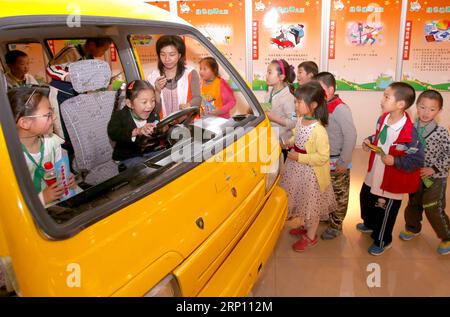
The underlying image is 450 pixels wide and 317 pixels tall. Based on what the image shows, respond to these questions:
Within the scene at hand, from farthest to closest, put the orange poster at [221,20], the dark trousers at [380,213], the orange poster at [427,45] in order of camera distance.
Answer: the orange poster at [221,20]
the orange poster at [427,45]
the dark trousers at [380,213]

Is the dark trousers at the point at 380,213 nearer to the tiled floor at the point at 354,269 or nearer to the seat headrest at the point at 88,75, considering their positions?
the tiled floor at the point at 354,269

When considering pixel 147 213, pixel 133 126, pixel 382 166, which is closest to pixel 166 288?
pixel 147 213

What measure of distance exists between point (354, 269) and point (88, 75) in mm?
2210

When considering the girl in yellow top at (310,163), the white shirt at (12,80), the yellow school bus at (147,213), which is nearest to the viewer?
the yellow school bus at (147,213)

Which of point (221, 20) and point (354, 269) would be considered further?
point (221, 20)

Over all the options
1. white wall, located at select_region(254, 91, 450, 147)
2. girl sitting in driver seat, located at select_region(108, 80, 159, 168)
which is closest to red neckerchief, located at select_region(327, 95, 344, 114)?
girl sitting in driver seat, located at select_region(108, 80, 159, 168)

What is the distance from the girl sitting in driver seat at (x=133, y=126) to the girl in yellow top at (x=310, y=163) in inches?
42.1

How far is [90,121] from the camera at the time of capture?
2.03 metres

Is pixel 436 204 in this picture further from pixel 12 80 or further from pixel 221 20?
pixel 221 20

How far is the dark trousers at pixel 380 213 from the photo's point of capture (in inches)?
104

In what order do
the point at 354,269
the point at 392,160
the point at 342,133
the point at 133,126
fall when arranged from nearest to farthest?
the point at 133,126
the point at 392,160
the point at 354,269
the point at 342,133

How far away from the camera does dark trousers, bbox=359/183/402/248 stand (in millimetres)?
2643

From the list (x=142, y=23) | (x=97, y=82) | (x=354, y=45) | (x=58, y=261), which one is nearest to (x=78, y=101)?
(x=97, y=82)

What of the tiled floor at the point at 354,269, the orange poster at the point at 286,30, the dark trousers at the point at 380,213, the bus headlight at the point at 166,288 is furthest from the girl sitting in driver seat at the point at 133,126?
the orange poster at the point at 286,30
